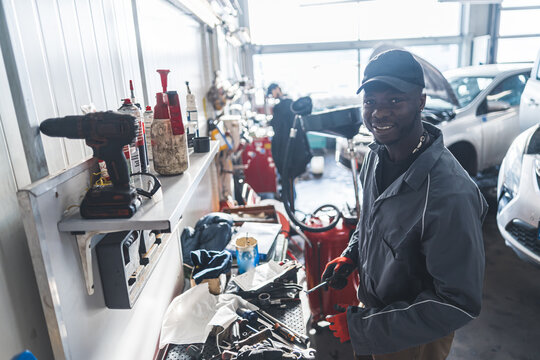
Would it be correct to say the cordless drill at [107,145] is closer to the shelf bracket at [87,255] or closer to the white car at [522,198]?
the shelf bracket at [87,255]

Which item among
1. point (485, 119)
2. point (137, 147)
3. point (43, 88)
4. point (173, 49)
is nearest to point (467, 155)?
point (485, 119)

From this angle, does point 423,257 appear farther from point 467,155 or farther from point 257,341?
point 467,155

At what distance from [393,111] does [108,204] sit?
1.02m

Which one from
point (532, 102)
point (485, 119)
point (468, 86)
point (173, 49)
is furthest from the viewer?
point (468, 86)

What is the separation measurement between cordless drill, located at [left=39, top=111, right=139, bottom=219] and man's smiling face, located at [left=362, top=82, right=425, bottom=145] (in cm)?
90

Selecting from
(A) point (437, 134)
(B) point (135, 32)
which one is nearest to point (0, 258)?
(B) point (135, 32)

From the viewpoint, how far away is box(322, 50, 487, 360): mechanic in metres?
1.15

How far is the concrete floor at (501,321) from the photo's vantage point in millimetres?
2355

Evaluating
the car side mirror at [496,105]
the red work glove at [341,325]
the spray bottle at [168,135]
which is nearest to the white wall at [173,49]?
the spray bottle at [168,135]

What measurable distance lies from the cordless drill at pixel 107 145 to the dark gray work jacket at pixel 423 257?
2.93ft

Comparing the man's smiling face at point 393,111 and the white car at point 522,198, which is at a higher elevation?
the man's smiling face at point 393,111

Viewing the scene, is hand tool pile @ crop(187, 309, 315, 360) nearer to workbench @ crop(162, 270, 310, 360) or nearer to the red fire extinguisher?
workbench @ crop(162, 270, 310, 360)

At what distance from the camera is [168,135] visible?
3.81 ft

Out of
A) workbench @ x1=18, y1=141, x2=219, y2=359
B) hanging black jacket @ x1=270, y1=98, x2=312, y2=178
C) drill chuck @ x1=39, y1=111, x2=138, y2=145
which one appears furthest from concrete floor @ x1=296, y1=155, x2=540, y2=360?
drill chuck @ x1=39, y1=111, x2=138, y2=145
